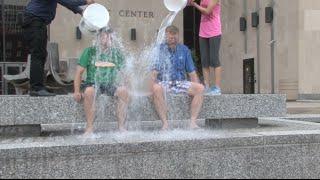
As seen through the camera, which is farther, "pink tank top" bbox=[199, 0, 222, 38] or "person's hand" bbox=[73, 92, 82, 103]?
"pink tank top" bbox=[199, 0, 222, 38]

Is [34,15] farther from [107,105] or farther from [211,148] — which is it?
[211,148]

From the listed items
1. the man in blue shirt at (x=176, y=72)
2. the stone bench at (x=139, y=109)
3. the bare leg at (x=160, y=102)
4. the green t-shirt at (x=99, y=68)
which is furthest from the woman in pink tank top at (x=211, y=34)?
the green t-shirt at (x=99, y=68)

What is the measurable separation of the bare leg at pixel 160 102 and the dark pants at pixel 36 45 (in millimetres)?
1425

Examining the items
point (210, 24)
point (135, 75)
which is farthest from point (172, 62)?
point (210, 24)

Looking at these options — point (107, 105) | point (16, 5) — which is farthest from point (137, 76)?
point (16, 5)

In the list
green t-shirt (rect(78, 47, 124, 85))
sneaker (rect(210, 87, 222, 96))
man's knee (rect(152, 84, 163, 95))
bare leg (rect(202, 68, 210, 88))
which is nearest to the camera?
green t-shirt (rect(78, 47, 124, 85))

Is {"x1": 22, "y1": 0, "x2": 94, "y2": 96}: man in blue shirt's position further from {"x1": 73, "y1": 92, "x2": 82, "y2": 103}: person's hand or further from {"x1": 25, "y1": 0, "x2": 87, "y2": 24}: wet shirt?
{"x1": 73, "y1": 92, "x2": 82, "y2": 103}: person's hand

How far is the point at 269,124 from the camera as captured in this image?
26.8ft

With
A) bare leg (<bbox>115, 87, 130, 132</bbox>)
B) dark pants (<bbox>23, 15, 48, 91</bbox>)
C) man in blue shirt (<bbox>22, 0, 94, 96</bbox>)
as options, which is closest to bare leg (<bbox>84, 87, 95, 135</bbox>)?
bare leg (<bbox>115, 87, 130, 132</bbox>)

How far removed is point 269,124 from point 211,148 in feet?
8.06

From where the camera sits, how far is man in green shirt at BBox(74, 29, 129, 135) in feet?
21.5

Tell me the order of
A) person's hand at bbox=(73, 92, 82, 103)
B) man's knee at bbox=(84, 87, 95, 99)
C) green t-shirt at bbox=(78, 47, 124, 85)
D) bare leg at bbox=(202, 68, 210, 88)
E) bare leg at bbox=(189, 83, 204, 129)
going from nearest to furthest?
man's knee at bbox=(84, 87, 95, 99) → person's hand at bbox=(73, 92, 82, 103) → green t-shirt at bbox=(78, 47, 124, 85) → bare leg at bbox=(189, 83, 204, 129) → bare leg at bbox=(202, 68, 210, 88)

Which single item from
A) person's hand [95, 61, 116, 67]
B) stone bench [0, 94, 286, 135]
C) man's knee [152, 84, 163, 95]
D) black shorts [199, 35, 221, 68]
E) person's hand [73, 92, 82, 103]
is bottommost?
stone bench [0, 94, 286, 135]

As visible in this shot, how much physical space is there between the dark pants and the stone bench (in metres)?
0.32
